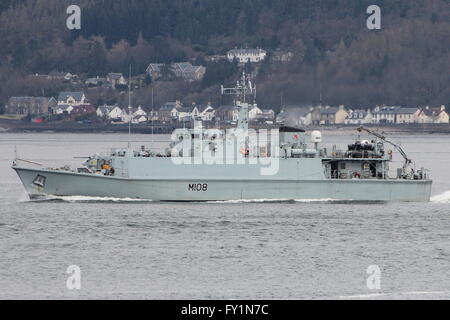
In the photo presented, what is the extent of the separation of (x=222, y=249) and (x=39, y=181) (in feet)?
44.2

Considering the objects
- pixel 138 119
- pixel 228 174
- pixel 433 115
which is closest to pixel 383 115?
pixel 433 115

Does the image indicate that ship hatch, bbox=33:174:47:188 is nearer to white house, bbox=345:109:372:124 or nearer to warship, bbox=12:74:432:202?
warship, bbox=12:74:432:202

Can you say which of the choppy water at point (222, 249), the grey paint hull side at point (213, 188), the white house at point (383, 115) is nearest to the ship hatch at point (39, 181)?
the grey paint hull side at point (213, 188)

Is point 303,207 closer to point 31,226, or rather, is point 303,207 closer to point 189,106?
point 31,226

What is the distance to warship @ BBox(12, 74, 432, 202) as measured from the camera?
51.4 meters

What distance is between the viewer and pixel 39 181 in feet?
171

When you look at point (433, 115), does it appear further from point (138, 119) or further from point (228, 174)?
point (228, 174)

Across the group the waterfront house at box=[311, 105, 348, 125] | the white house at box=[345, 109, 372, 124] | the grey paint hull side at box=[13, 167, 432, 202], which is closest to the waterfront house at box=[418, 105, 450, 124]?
the white house at box=[345, 109, 372, 124]

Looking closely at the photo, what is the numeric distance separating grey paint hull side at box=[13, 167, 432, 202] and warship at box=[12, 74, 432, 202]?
0.15 ft

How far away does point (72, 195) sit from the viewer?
52250mm
